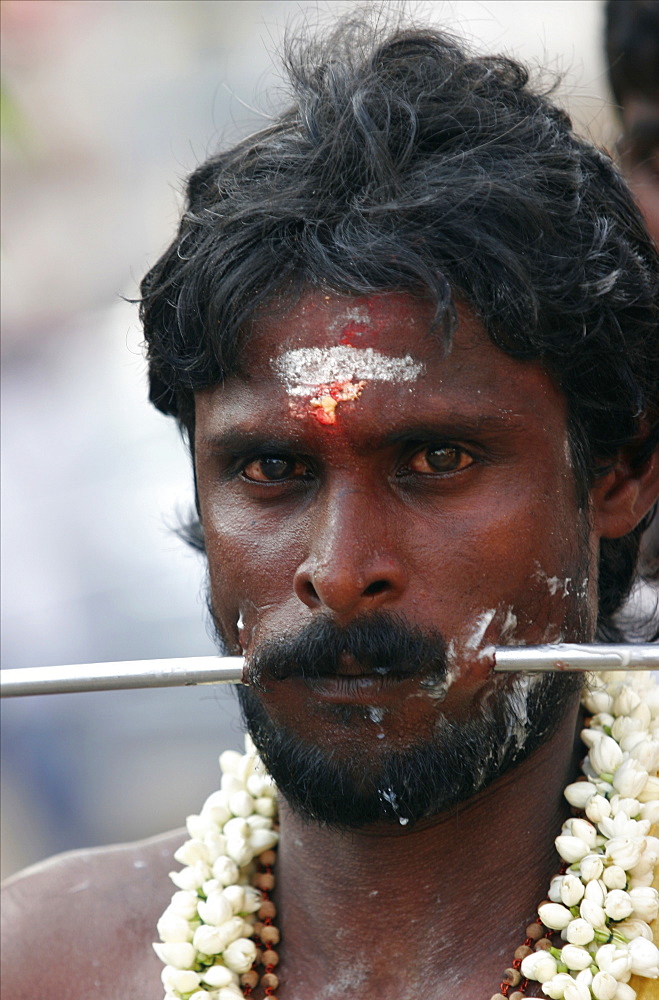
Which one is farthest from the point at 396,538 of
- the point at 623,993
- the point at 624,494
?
the point at 623,993

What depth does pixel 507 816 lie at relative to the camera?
2.25m

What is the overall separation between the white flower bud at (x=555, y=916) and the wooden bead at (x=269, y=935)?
0.55 metres

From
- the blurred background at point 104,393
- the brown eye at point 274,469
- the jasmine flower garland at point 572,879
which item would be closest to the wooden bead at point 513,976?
the jasmine flower garland at point 572,879

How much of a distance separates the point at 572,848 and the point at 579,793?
0.40 ft

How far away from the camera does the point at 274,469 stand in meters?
2.22

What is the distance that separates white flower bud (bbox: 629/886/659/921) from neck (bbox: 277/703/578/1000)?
0.62ft

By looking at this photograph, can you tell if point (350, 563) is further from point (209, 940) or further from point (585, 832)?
point (209, 940)

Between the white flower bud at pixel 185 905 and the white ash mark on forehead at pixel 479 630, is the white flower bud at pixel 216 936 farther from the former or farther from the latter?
the white ash mark on forehead at pixel 479 630

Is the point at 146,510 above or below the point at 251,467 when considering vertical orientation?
below

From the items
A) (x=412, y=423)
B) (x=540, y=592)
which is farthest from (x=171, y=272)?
(x=540, y=592)

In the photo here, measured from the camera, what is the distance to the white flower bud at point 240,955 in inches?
91.0

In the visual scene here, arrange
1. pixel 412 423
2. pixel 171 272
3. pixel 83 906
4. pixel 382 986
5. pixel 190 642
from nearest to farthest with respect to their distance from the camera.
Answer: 1. pixel 412 423
2. pixel 382 986
3. pixel 171 272
4. pixel 83 906
5. pixel 190 642

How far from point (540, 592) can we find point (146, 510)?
12.5 feet

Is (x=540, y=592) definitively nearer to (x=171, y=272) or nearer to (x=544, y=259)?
(x=544, y=259)
